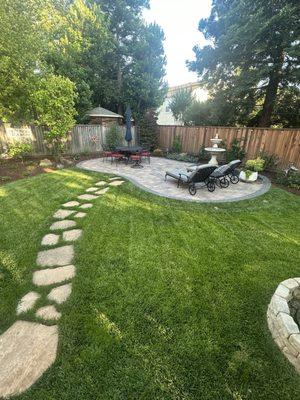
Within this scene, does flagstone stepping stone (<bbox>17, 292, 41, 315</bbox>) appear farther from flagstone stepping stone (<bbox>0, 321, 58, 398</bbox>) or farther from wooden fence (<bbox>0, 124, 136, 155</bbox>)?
wooden fence (<bbox>0, 124, 136, 155</bbox>)

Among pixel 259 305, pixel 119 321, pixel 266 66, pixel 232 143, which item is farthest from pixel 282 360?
pixel 266 66

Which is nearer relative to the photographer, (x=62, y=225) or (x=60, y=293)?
(x=60, y=293)

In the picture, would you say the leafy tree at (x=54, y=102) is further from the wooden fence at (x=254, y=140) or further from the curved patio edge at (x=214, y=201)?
the wooden fence at (x=254, y=140)

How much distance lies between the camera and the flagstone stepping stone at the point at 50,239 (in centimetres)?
389

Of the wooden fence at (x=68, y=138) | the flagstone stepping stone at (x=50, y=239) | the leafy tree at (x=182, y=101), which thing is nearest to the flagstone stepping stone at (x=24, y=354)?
the flagstone stepping stone at (x=50, y=239)

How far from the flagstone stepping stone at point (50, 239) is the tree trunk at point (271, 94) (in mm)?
14188

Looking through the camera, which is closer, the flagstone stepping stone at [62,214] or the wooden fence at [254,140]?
the flagstone stepping stone at [62,214]

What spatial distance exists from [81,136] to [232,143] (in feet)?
30.7

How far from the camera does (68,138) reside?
12438 mm

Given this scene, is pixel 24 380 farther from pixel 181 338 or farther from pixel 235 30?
pixel 235 30

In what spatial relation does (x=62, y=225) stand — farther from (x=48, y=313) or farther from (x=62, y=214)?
(x=48, y=313)

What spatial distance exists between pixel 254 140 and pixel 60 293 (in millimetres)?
10727

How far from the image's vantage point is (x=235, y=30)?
11242 millimetres

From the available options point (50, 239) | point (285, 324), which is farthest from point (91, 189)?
point (285, 324)
